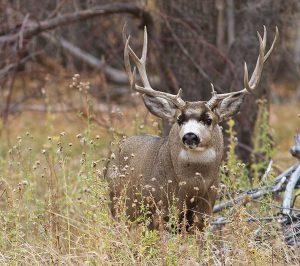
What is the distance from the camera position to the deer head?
702cm

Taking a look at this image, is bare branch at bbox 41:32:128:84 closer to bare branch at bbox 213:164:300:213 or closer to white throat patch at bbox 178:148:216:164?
bare branch at bbox 213:164:300:213

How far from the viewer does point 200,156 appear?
282 inches

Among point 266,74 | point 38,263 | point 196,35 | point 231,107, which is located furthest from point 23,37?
point 38,263

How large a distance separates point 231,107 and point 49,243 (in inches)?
69.0

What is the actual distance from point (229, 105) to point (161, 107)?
19.9 inches

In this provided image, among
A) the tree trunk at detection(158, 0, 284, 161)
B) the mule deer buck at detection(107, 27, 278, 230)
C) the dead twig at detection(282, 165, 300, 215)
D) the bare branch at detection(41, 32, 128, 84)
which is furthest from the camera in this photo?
the bare branch at detection(41, 32, 128, 84)

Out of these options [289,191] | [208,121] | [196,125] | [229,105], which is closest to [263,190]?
[289,191]

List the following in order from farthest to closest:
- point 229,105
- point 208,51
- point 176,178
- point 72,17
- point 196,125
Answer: point 208,51
point 72,17
point 229,105
point 176,178
point 196,125

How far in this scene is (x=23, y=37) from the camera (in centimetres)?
1068

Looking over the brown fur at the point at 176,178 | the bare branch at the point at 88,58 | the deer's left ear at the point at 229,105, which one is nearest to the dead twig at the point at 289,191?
the brown fur at the point at 176,178

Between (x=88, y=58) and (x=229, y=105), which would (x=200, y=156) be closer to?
(x=229, y=105)

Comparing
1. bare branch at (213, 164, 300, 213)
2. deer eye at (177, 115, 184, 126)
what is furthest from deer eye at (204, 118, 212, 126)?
bare branch at (213, 164, 300, 213)

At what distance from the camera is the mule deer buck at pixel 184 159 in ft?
23.3

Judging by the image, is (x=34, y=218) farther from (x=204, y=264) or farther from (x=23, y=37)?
(x=23, y=37)
